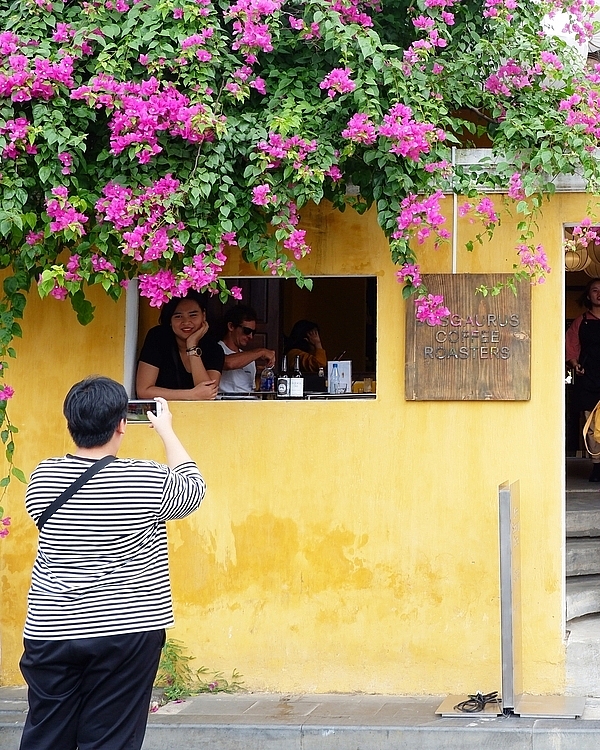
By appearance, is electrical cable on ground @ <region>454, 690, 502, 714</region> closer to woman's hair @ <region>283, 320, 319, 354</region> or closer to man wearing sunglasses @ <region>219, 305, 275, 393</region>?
man wearing sunglasses @ <region>219, 305, 275, 393</region>

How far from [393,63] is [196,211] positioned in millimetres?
1278

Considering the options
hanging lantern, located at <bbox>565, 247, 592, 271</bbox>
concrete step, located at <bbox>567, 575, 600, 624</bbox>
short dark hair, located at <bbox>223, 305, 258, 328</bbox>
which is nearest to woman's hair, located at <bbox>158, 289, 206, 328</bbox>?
short dark hair, located at <bbox>223, 305, 258, 328</bbox>

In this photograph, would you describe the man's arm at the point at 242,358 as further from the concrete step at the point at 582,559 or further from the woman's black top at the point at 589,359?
the woman's black top at the point at 589,359

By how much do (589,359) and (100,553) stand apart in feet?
19.5

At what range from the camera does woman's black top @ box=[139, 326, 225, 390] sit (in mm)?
6715

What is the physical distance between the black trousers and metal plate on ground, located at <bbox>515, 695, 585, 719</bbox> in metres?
2.73

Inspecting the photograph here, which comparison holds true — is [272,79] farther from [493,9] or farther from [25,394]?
[25,394]

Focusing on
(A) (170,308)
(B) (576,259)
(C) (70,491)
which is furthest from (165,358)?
(B) (576,259)

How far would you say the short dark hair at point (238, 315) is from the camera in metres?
7.27

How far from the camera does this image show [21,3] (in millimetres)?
5477

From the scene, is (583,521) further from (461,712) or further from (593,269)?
(593,269)

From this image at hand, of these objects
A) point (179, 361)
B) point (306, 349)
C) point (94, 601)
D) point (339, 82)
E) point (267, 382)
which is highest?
point (339, 82)

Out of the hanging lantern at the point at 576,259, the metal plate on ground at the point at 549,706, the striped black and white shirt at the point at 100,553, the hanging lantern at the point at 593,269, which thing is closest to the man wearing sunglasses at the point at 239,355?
the metal plate on ground at the point at 549,706

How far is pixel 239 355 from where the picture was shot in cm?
696
